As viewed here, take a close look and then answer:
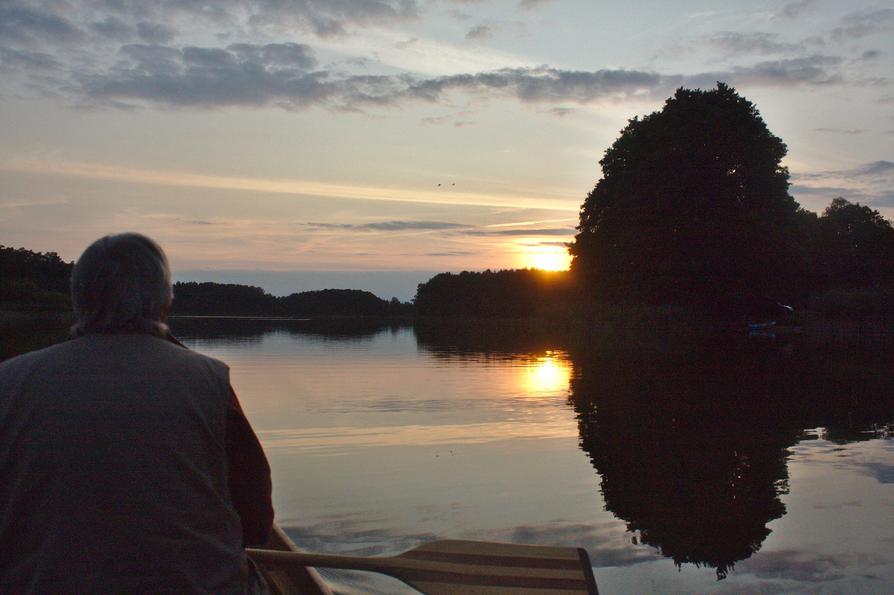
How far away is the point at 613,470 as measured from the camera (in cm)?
859

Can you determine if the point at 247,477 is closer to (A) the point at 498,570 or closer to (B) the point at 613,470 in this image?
(A) the point at 498,570

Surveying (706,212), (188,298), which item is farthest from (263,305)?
(706,212)

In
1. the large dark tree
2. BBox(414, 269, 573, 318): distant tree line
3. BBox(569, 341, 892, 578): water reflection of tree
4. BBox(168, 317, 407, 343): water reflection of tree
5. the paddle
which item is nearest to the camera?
the paddle

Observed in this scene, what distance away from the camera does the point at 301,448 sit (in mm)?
9914

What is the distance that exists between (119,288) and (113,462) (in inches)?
22.0

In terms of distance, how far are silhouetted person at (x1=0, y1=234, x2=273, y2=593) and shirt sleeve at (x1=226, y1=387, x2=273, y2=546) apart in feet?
0.12

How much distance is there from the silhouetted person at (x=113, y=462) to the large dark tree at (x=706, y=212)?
35.5 m

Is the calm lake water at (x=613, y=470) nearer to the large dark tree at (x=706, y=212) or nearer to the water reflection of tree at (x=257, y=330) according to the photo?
the large dark tree at (x=706, y=212)

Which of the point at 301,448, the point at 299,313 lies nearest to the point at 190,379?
the point at 301,448

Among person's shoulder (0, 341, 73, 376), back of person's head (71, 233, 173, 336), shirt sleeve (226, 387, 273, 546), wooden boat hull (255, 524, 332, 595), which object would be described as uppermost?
back of person's head (71, 233, 173, 336)

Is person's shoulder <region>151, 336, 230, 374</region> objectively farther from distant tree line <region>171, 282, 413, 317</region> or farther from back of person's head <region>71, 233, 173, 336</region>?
distant tree line <region>171, 282, 413, 317</region>

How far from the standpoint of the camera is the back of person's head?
2.61 meters

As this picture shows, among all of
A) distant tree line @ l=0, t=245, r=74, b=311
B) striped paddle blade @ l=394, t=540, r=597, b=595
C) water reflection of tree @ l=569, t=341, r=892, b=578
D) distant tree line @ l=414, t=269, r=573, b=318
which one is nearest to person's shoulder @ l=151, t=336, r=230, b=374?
striped paddle blade @ l=394, t=540, r=597, b=595

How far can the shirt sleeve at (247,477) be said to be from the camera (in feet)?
8.69
